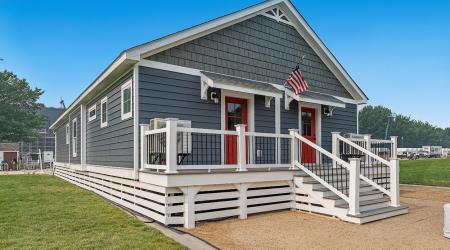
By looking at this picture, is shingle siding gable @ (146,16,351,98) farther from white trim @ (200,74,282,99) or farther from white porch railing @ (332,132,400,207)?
white porch railing @ (332,132,400,207)

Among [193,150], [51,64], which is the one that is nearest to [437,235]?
[193,150]

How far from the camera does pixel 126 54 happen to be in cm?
703

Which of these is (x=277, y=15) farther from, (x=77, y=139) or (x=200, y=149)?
(x=77, y=139)

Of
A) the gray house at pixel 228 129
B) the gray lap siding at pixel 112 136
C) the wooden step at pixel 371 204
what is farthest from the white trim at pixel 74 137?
the wooden step at pixel 371 204

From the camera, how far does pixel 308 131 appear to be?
10.9 m

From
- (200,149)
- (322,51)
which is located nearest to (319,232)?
(200,149)

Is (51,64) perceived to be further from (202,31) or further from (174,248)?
(174,248)

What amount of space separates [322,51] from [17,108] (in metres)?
37.8

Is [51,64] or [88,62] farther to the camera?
[51,64]

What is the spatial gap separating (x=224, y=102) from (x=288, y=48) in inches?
128

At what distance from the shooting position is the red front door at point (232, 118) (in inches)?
342

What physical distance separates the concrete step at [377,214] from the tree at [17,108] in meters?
37.8

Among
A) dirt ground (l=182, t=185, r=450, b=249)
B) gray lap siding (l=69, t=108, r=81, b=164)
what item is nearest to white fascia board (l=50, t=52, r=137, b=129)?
gray lap siding (l=69, t=108, r=81, b=164)

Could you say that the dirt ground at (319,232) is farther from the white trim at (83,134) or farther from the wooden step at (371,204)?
the white trim at (83,134)
